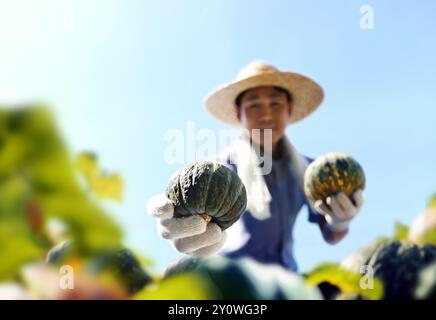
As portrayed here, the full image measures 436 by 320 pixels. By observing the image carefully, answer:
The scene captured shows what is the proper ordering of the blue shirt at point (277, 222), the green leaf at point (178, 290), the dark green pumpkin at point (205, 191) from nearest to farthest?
the dark green pumpkin at point (205, 191) → the green leaf at point (178, 290) → the blue shirt at point (277, 222)

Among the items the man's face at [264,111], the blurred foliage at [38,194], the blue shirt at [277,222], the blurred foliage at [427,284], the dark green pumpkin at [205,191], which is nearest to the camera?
the dark green pumpkin at [205,191]

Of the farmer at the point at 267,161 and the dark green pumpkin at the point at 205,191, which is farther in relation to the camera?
the farmer at the point at 267,161

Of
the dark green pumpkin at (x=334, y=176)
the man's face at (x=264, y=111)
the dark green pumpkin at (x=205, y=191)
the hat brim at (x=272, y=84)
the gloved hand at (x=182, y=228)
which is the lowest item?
the gloved hand at (x=182, y=228)

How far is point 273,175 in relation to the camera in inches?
118

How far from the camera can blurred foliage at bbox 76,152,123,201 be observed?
2.88 meters

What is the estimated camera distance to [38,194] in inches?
108

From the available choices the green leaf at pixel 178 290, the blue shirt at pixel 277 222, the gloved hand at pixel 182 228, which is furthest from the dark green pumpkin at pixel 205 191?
the blue shirt at pixel 277 222

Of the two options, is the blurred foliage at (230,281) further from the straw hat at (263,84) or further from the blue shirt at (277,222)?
the straw hat at (263,84)

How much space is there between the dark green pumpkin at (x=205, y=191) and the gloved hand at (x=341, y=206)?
0.58 m

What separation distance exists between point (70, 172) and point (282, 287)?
122 cm

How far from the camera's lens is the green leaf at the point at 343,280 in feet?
8.19
